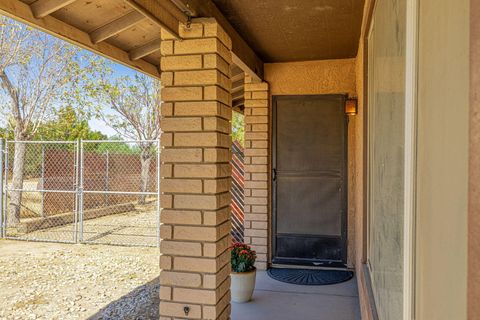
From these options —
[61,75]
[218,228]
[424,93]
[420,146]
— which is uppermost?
→ [61,75]

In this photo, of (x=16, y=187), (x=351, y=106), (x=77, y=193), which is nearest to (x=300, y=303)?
(x=351, y=106)

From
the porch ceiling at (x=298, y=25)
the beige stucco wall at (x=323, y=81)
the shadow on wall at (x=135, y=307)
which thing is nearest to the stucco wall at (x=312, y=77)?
the beige stucco wall at (x=323, y=81)

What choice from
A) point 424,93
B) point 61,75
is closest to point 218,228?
point 424,93

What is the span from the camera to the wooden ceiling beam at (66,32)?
2.20 meters

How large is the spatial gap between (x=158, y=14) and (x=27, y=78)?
23.2 feet

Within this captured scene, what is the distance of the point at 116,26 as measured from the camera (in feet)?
9.25

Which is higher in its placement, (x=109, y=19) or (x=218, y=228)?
(x=109, y=19)

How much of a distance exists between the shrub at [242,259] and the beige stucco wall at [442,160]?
2.93 meters

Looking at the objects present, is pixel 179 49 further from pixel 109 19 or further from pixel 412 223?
pixel 412 223

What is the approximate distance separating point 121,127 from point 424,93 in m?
10.7

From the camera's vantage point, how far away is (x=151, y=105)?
35.0 ft

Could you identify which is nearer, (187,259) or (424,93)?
(424,93)

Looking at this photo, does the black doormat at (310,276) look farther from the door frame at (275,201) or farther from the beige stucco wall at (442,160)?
the beige stucco wall at (442,160)

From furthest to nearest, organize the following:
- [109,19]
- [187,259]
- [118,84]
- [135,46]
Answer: [118,84], [135,46], [109,19], [187,259]
